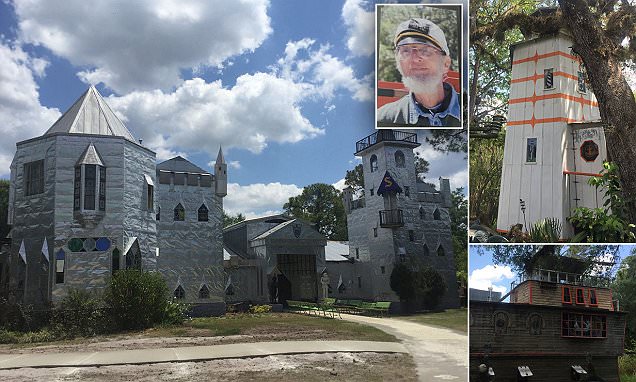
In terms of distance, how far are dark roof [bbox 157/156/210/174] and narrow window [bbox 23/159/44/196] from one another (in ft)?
4.35

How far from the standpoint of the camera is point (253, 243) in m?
6.45

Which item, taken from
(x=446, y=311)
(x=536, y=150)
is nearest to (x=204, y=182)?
(x=446, y=311)

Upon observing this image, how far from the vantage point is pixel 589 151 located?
6324 mm

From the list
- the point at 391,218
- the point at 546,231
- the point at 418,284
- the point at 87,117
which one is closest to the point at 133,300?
the point at 87,117

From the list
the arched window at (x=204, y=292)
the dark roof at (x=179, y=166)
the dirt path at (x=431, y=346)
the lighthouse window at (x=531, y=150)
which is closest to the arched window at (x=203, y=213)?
the dark roof at (x=179, y=166)

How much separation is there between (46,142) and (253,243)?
2711 mm

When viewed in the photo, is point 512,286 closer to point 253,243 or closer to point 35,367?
point 253,243

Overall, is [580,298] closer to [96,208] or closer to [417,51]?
[417,51]

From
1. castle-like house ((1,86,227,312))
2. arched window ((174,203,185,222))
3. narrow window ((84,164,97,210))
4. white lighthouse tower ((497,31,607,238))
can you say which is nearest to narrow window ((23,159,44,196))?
castle-like house ((1,86,227,312))

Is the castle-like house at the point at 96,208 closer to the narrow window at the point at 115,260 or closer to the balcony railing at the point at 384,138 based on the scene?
the narrow window at the point at 115,260

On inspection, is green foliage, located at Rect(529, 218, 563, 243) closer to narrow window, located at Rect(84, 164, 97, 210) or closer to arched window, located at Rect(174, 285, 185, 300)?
arched window, located at Rect(174, 285, 185, 300)

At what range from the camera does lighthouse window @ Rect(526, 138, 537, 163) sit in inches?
257

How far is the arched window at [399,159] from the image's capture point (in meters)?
6.54

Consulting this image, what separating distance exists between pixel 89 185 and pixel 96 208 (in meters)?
0.29
